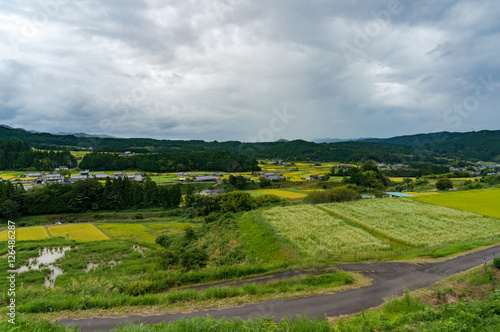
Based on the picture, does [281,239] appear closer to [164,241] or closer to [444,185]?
[164,241]

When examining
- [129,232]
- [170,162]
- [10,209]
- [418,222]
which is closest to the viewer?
[418,222]

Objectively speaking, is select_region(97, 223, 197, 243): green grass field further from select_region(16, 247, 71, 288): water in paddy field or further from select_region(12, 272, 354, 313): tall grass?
select_region(12, 272, 354, 313): tall grass

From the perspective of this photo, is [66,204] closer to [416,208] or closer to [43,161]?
[43,161]

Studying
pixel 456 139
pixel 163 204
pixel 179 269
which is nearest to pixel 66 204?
pixel 163 204

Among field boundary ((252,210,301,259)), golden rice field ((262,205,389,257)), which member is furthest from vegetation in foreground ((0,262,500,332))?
golden rice field ((262,205,389,257))

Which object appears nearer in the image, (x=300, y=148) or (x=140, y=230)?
(x=140, y=230)

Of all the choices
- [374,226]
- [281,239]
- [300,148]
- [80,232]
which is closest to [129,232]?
[80,232]
